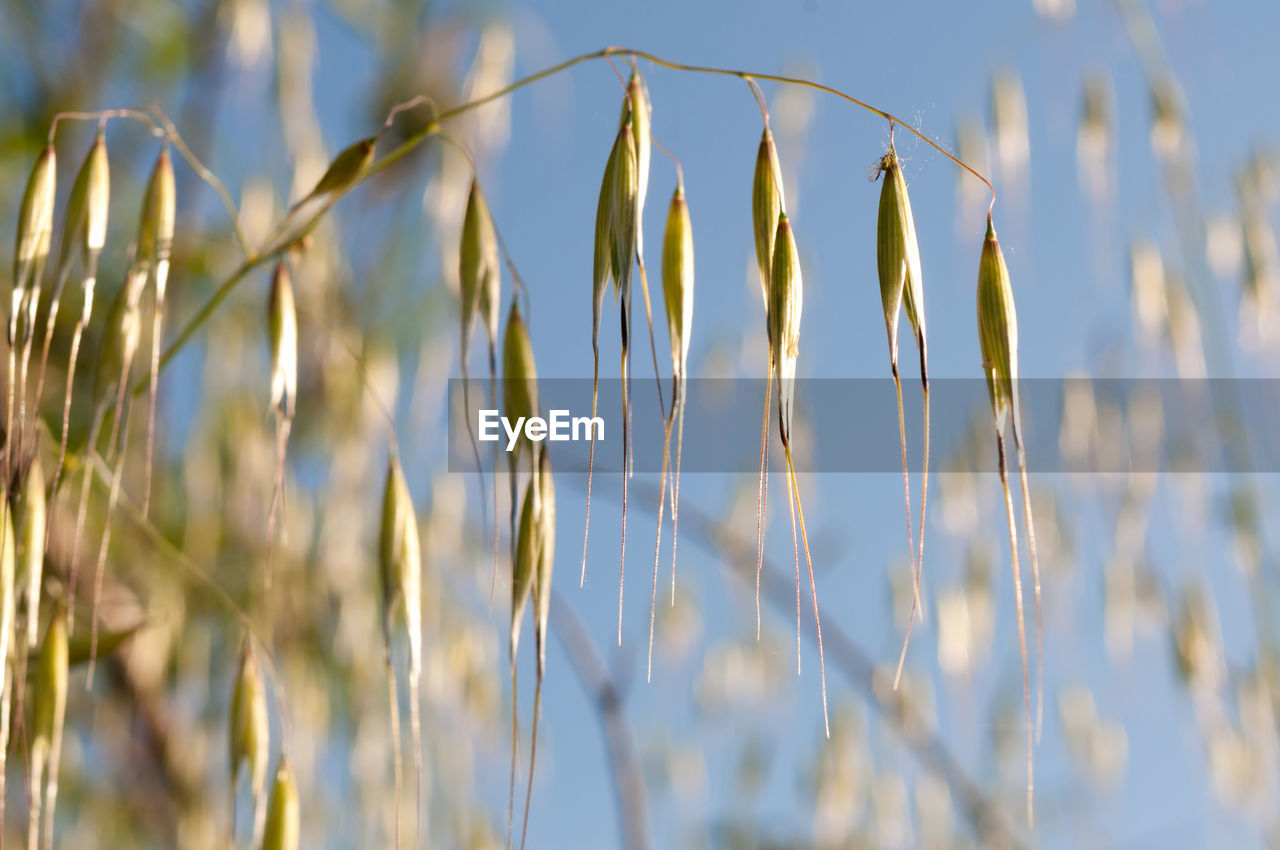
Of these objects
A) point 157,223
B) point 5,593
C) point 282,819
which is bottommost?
point 282,819

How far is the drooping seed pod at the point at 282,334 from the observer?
0.53m

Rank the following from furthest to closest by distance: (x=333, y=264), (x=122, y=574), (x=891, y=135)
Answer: (x=333, y=264), (x=122, y=574), (x=891, y=135)

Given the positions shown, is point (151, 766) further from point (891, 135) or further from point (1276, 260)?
point (1276, 260)

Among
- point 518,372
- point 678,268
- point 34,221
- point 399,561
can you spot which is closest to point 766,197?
point 678,268

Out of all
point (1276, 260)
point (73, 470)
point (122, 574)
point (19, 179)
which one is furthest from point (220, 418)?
point (1276, 260)

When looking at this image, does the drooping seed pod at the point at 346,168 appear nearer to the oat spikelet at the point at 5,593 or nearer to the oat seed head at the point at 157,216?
the oat seed head at the point at 157,216

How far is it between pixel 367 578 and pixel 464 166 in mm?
523

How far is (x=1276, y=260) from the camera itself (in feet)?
3.68

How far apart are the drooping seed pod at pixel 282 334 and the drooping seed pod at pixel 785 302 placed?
10.8 inches

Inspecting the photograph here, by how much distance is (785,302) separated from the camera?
420 mm

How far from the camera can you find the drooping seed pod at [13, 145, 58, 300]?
49 cm

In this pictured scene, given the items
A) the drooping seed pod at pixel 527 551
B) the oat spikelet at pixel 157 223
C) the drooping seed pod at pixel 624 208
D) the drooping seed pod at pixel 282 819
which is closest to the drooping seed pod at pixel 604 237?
the drooping seed pod at pixel 624 208

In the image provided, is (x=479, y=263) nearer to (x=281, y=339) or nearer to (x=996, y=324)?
(x=281, y=339)

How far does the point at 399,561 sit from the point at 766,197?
0.28 m
